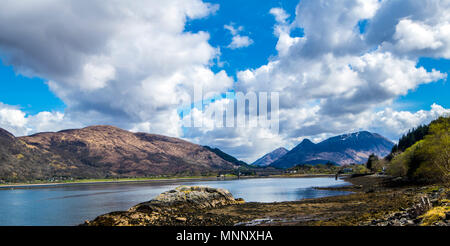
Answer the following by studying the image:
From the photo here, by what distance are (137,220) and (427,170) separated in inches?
2913

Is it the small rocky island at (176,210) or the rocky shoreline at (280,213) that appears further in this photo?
→ the small rocky island at (176,210)

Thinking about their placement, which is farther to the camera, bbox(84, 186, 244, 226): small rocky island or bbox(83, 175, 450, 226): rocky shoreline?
bbox(84, 186, 244, 226): small rocky island

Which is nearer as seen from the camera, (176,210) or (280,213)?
(280,213)

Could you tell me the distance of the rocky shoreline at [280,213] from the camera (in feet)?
73.8

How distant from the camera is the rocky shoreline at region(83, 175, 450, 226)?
73.8ft

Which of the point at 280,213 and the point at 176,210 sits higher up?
the point at 280,213

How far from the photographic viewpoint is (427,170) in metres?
73.2

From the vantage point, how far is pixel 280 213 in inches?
1671
